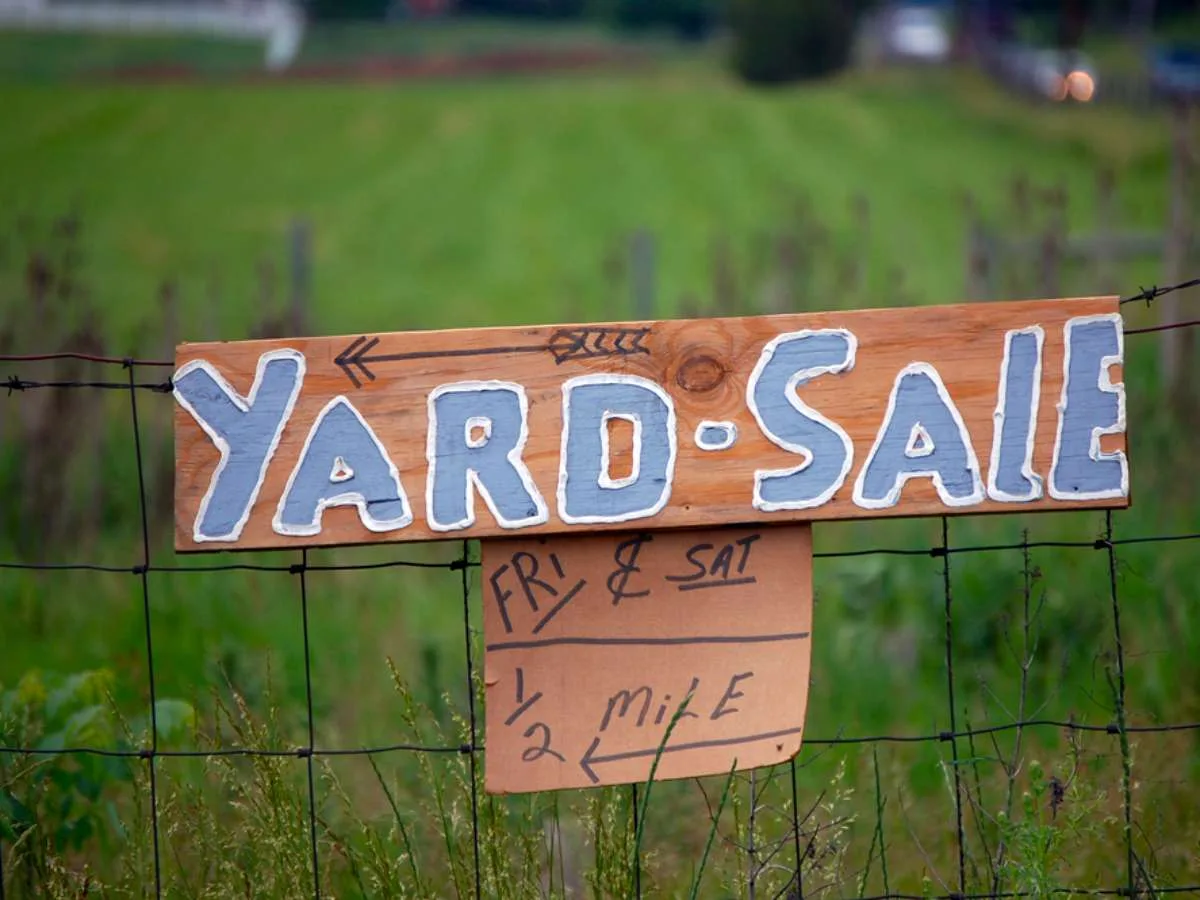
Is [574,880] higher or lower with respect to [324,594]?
lower

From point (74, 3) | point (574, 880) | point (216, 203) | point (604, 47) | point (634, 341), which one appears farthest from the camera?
point (604, 47)

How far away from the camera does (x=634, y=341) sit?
247 cm

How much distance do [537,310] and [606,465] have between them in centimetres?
1430

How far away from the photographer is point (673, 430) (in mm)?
2455

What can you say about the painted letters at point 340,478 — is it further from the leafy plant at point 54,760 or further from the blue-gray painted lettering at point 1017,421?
the blue-gray painted lettering at point 1017,421

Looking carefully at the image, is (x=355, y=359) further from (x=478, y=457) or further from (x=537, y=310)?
(x=537, y=310)


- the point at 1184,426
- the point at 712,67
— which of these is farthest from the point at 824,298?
the point at 712,67

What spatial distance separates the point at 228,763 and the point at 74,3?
45736 millimetres

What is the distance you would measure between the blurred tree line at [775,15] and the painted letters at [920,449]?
124ft

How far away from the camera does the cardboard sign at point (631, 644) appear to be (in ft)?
8.23

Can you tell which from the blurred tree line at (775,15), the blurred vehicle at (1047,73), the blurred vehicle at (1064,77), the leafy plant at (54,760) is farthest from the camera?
the blurred tree line at (775,15)

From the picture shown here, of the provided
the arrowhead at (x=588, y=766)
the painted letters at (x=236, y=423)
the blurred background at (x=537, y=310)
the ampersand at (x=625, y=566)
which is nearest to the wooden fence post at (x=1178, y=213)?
the blurred background at (x=537, y=310)

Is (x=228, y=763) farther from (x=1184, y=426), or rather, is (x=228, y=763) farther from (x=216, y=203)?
(x=216, y=203)

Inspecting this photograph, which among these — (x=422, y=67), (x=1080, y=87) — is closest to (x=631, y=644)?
(x=1080, y=87)
